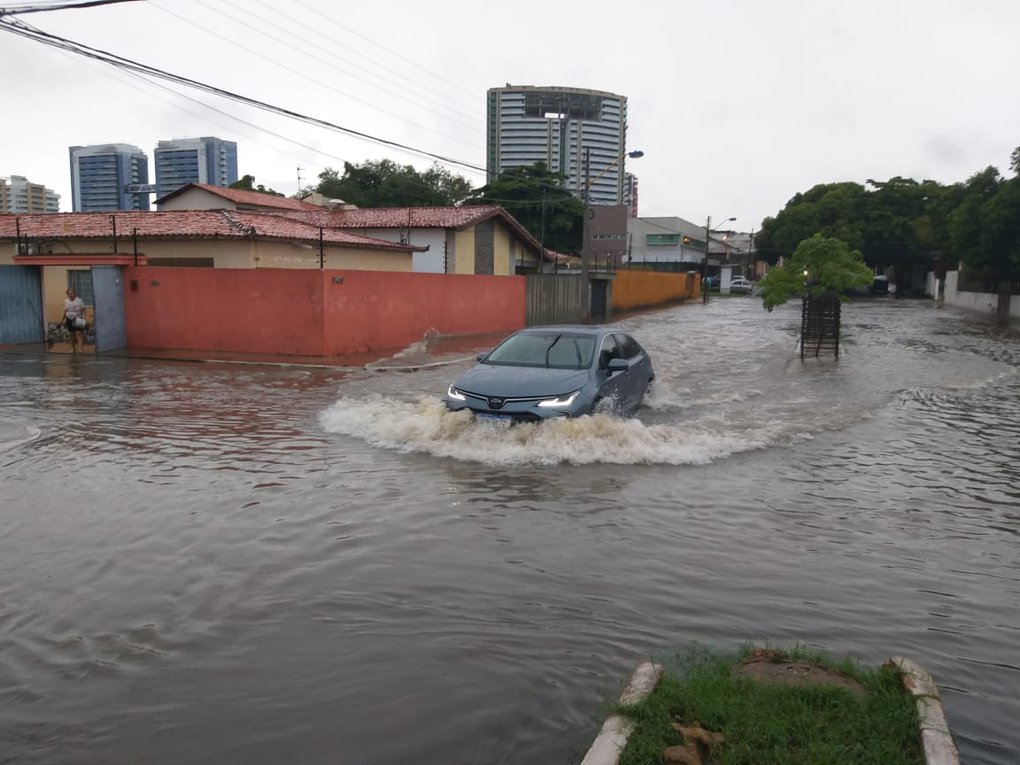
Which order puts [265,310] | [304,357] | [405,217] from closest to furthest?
[304,357]
[265,310]
[405,217]

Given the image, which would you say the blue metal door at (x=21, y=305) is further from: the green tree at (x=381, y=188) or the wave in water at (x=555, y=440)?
the green tree at (x=381, y=188)

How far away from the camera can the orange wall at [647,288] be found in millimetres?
47781

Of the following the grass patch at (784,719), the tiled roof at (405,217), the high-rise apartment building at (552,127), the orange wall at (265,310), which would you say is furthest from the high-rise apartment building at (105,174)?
the grass patch at (784,719)

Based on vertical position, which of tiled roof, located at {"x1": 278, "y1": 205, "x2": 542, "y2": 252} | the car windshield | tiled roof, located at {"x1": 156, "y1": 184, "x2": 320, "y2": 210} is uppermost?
tiled roof, located at {"x1": 156, "y1": 184, "x2": 320, "y2": 210}

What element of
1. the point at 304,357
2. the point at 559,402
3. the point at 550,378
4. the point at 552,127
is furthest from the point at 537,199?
the point at 559,402

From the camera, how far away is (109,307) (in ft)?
68.7

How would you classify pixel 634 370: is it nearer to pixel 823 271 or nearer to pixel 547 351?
pixel 547 351

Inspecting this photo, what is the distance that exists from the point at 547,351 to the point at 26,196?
7979 centimetres

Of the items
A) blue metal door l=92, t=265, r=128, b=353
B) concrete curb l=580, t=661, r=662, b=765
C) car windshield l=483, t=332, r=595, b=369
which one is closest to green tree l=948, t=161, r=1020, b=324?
car windshield l=483, t=332, r=595, b=369

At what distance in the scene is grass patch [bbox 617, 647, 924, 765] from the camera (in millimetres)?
3344

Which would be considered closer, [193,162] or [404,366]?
[404,366]

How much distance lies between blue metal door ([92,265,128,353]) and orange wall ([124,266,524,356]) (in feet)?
0.68

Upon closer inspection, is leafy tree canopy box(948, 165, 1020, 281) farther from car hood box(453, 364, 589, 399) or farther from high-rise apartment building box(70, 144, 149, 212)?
high-rise apartment building box(70, 144, 149, 212)

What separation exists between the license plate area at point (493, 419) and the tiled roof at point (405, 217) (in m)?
25.7
